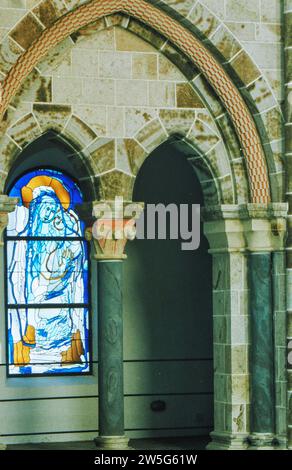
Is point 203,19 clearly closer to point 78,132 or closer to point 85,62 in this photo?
point 85,62

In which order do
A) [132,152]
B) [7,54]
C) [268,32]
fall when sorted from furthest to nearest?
[268,32], [132,152], [7,54]

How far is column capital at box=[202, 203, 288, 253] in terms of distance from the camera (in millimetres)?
16344

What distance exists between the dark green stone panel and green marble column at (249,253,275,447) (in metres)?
1.26

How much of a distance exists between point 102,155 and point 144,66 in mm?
918

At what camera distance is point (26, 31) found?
50.9 ft

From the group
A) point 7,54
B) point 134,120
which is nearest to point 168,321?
point 134,120

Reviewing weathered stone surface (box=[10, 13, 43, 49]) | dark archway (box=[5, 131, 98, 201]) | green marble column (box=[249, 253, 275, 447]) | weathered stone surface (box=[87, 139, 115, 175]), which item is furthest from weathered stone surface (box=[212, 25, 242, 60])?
dark archway (box=[5, 131, 98, 201])

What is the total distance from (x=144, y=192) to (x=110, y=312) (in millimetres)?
2635

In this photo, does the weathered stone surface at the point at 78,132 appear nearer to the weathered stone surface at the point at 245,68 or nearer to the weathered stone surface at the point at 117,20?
the weathered stone surface at the point at 117,20

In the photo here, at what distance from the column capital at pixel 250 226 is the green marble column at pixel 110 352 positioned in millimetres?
1062

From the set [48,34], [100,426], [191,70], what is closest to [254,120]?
[191,70]

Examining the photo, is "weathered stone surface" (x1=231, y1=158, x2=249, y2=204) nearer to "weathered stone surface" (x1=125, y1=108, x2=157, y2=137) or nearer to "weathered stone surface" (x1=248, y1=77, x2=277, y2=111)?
"weathered stone surface" (x1=248, y1=77, x2=277, y2=111)

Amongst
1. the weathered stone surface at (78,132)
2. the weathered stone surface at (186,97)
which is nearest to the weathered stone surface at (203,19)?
the weathered stone surface at (186,97)

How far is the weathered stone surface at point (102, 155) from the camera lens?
15.9m
